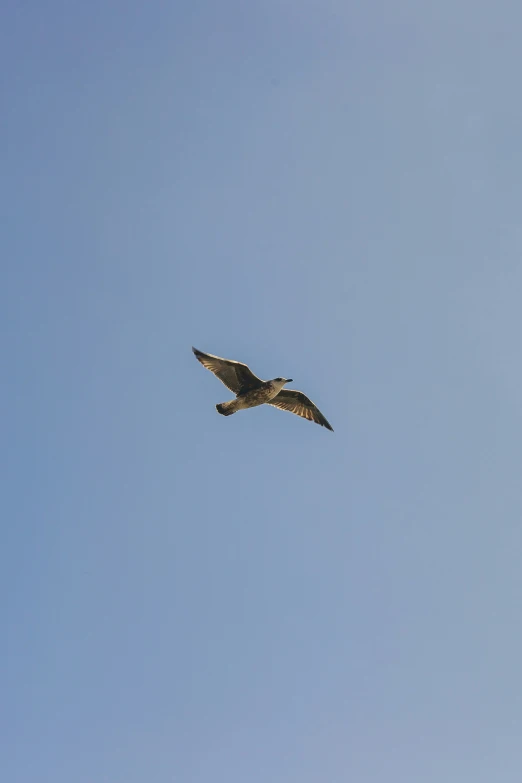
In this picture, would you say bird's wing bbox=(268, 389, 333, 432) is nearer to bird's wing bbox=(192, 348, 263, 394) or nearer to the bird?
the bird

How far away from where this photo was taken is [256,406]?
2531 centimetres

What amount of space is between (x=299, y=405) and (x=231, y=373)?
3.57m

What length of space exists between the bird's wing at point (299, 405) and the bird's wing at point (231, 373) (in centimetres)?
195

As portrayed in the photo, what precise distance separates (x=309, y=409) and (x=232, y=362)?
4281mm

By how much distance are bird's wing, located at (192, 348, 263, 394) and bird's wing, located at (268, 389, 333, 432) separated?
195cm

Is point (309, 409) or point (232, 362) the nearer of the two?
point (232, 362)

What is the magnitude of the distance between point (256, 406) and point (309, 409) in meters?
2.41

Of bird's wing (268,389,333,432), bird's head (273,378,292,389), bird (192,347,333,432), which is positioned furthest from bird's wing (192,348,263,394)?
bird's wing (268,389,333,432)

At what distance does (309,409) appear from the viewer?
1059 inches

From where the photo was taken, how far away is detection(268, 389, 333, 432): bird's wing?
1038 inches

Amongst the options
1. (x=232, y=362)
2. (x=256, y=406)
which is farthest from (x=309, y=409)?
(x=232, y=362)

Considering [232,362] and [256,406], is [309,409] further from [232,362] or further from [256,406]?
[232,362]

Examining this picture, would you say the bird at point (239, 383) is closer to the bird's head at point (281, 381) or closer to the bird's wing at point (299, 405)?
the bird's head at point (281, 381)

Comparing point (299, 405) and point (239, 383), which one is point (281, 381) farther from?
point (299, 405)
